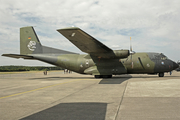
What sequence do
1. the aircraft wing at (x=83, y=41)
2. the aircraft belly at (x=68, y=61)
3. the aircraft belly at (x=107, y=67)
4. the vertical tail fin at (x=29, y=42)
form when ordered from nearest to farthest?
1. the aircraft wing at (x=83, y=41)
2. the aircraft belly at (x=107, y=67)
3. the aircraft belly at (x=68, y=61)
4. the vertical tail fin at (x=29, y=42)

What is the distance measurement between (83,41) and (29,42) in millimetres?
10857

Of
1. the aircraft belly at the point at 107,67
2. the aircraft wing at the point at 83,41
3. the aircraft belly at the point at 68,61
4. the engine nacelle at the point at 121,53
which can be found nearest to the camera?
the aircraft wing at the point at 83,41

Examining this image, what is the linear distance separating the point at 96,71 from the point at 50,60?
290 inches

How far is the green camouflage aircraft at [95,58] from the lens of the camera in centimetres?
1975

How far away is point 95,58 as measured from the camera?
21766 mm

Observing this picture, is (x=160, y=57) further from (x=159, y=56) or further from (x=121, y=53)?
(x=121, y=53)

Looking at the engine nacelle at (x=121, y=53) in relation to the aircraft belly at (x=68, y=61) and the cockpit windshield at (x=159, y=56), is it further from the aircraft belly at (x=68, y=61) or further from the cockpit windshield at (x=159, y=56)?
the aircraft belly at (x=68, y=61)

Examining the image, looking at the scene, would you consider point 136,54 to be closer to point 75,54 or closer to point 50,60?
point 75,54

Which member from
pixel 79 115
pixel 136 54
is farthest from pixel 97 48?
pixel 79 115

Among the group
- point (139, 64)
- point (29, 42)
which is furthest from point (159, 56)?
point (29, 42)

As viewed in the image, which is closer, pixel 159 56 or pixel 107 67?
pixel 107 67

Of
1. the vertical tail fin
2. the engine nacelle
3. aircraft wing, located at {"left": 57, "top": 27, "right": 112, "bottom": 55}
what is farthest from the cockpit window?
the vertical tail fin

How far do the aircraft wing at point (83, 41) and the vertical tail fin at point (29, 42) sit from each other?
27.1 ft

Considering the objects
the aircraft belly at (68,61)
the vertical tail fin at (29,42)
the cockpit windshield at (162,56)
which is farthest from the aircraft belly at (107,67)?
the vertical tail fin at (29,42)
